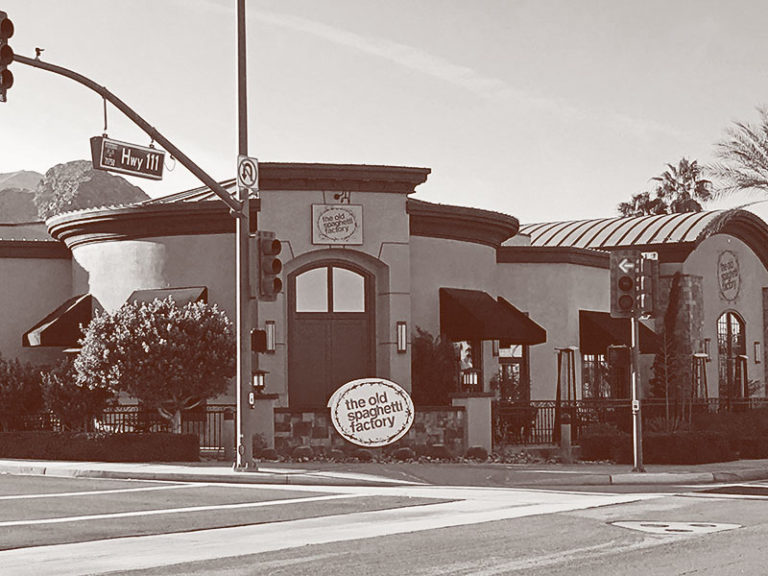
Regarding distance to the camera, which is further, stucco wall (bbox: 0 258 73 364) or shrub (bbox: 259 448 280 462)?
stucco wall (bbox: 0 258 73 364)

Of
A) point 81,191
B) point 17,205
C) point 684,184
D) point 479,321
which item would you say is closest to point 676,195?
point 684,184

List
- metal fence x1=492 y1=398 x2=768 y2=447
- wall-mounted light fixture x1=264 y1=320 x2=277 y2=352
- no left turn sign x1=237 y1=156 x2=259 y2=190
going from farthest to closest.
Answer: metal fence x1=492 y1=398 x2=768 y2=447 < wall-mounted light fixture x1=264 y1=320 x2=277 y2=352 < no left turn sign x1=237 y1=156 x2=259 y2=190

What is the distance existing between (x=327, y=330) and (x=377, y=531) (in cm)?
1615

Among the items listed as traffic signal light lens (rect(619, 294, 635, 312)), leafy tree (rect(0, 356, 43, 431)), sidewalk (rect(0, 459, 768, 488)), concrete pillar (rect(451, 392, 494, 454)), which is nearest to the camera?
sidewalk (rect(0, 459, 768, 488))

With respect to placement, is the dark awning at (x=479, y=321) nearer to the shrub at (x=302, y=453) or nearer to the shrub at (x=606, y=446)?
the shrub at (x=606, y=446)

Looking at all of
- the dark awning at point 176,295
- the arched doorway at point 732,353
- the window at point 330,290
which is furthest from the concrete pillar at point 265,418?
the arched doorway at point 732,353

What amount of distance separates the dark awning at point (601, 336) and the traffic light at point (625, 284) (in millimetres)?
12963

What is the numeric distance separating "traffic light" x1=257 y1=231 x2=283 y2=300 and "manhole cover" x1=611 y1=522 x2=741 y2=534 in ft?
31.7

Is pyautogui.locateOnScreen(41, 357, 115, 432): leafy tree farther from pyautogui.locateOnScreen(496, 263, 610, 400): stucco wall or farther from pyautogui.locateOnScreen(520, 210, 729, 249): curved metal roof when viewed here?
pyautogui.locateOnScreen(520, 210, 729, 249): curved metal roof

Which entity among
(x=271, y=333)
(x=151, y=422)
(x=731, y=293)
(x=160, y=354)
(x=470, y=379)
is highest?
(x=731, y=293)

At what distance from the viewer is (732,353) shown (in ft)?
134

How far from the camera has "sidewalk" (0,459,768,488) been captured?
71.1 ft

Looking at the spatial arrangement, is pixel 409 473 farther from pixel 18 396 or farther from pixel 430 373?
pixel 18 396

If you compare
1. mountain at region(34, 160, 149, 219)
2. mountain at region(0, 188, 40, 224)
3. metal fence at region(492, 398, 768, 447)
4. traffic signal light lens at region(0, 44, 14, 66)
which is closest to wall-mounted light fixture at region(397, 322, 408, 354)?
metal fence at region(492, 398, 768, 447)
